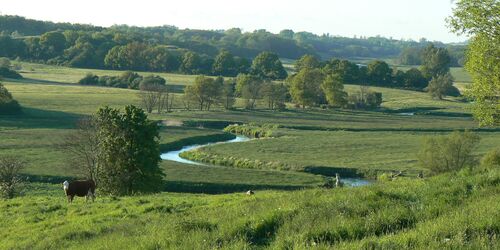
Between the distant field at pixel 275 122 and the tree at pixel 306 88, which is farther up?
the tree at pixel 306 88

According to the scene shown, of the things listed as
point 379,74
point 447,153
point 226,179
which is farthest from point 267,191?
point 379,74

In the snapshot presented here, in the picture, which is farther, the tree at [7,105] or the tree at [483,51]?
the tree at [7,105]

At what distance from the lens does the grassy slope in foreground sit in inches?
439

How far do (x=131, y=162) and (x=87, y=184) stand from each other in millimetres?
14887

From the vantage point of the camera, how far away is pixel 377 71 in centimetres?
19200

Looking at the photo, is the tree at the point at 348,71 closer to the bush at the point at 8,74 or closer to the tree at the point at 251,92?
the tree at the point at 251,92

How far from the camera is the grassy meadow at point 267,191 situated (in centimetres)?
1230

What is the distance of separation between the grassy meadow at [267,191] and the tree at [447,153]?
494 cm

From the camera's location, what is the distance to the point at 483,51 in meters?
29.4

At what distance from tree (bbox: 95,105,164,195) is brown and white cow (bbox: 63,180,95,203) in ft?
42.3

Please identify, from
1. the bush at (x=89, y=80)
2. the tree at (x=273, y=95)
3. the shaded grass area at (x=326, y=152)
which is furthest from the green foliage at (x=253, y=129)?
the bush at (x=89, y=80)

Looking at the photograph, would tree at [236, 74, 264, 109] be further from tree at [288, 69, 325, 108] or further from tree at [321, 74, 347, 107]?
tree at [321, 74, 347, 107]

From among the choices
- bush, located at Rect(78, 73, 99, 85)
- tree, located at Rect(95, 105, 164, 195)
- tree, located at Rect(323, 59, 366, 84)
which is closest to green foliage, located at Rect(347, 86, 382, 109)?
tree, located at Rect(323, 59, 366, 84)

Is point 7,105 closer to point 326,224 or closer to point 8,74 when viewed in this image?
point 8,74
